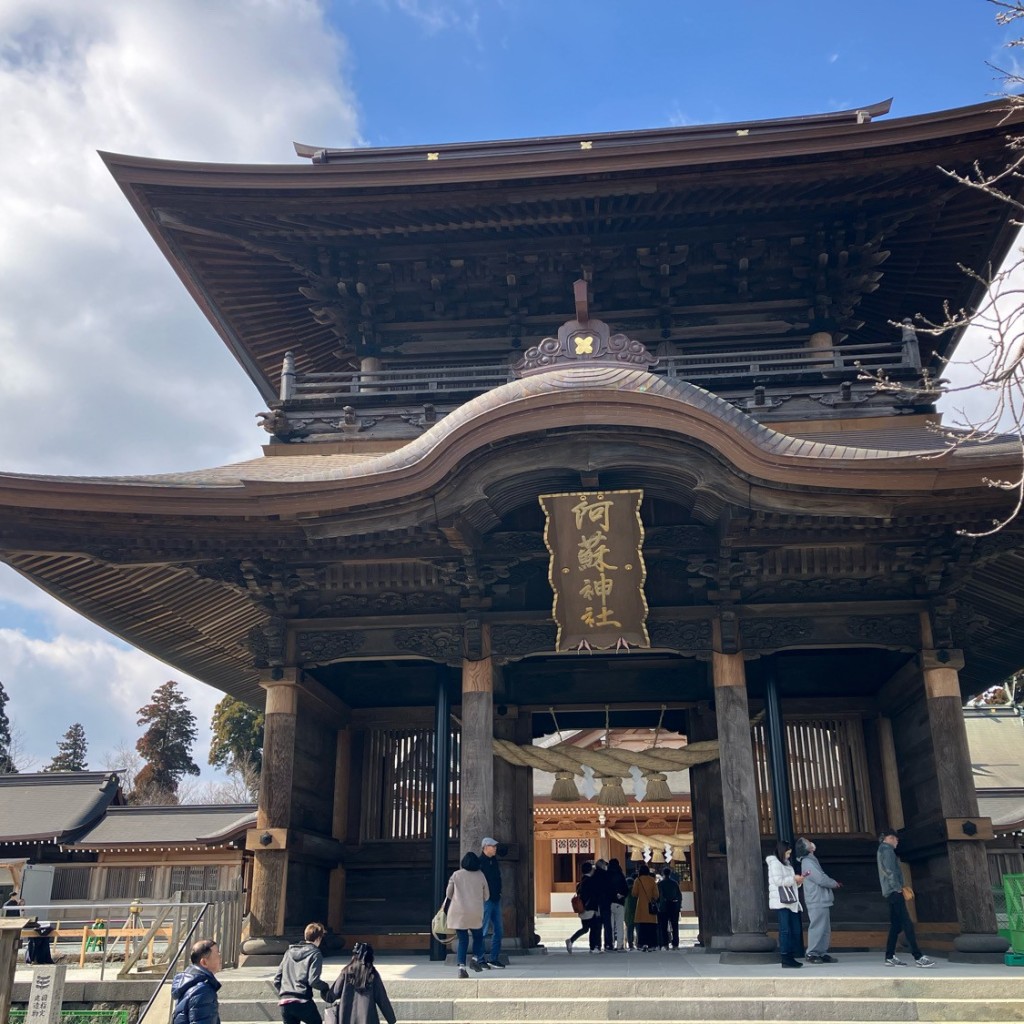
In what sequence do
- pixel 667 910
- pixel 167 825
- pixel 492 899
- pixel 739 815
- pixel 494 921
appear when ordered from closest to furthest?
pixel 492 899 < pixel 494 921 < pixel 739 815 < pixel 667 910 < pixel 167 825

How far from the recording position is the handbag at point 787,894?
9.61m

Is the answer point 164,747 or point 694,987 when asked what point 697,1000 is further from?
point 164,747

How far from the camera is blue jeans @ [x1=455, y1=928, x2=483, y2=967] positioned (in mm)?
9055

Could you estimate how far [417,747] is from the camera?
13961 mm

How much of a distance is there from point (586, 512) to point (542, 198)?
14.1ft

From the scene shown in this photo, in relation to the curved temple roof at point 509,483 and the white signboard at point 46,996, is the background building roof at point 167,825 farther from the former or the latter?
the white signboard at point 46,996

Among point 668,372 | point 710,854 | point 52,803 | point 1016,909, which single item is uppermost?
point 668,372

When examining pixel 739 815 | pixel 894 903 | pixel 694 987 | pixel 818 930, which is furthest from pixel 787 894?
pixel 694 987

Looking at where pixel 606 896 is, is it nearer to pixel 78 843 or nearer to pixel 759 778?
pixel 759 778

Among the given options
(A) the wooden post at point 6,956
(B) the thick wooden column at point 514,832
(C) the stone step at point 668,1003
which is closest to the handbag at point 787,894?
(C) the stone step at point 668,1003

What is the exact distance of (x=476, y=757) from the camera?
10.7 meters

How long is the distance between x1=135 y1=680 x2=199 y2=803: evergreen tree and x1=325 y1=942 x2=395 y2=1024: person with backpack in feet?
146

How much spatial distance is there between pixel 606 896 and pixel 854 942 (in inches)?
138

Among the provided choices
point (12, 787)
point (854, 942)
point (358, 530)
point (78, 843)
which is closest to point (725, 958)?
point (854, 942)
